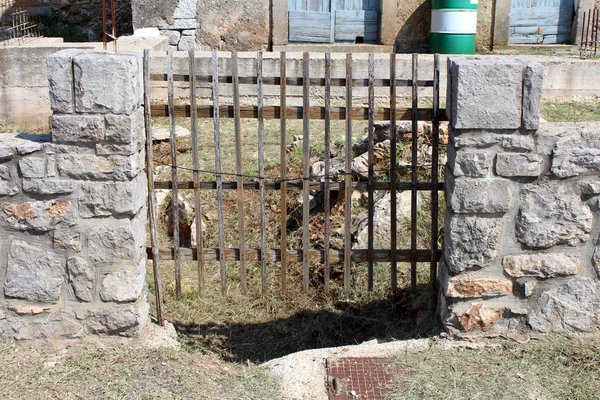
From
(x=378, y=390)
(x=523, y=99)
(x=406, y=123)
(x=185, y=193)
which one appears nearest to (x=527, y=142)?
(x=523, y=99)

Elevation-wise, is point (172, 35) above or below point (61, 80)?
above

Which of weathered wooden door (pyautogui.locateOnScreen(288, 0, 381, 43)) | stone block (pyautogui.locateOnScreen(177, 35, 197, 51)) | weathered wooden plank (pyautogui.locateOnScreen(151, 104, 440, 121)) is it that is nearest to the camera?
weathered wooden plank (pyautogui.locateOnScreen(151, 104, 440, 121))

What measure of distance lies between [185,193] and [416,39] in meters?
5.08

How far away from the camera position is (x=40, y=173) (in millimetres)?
3803

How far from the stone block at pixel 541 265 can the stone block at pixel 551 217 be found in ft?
0.21

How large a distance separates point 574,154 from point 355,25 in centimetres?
712

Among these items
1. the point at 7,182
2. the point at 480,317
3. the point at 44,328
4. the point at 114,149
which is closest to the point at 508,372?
the point at 480,317

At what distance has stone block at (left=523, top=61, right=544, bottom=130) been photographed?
3.68 m

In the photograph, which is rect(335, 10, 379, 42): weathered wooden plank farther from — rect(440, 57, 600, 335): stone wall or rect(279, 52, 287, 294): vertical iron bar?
rect(440, 57, 600, 335): stone wall

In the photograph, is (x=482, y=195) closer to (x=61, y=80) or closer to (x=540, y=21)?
(x=61, y=80)

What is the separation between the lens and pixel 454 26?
9555 mm

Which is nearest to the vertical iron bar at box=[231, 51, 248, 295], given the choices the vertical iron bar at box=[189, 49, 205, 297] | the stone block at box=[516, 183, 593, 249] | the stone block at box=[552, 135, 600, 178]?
the vertical iron bar at box=[189, 49, 205, 297]

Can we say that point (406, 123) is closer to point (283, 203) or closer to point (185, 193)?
point (185, 193)

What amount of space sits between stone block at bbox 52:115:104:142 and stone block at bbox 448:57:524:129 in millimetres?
1764
